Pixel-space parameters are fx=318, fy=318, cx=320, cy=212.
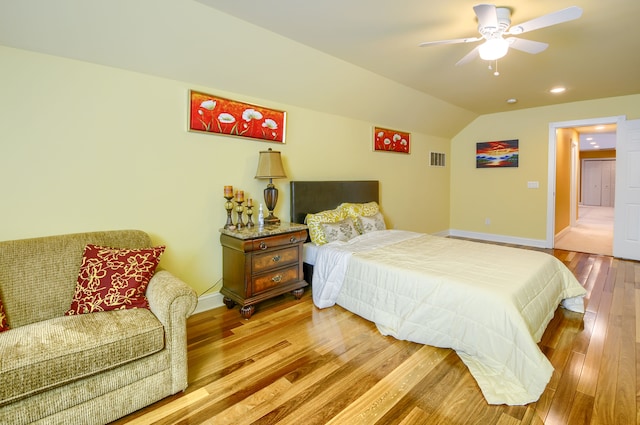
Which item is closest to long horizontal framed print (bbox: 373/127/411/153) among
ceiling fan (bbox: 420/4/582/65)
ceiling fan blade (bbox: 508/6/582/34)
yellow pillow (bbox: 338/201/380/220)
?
yellow pillow (bbox: 338/201/380/220)

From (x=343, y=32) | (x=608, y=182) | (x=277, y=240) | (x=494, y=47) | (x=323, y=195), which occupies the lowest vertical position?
(x=277, y=240)

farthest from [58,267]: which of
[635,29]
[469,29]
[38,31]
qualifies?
[635,29]

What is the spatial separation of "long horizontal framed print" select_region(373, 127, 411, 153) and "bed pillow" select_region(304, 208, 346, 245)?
5.16ft

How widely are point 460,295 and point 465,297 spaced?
35 mm

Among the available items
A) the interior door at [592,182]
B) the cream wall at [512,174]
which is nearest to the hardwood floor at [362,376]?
the cream wall at [512,174]

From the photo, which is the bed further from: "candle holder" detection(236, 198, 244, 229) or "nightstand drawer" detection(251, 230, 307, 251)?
"candle holder" detection(236, 198, 244, 229)

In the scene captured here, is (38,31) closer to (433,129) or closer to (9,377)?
(9,377)

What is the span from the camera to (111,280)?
76.7 inches

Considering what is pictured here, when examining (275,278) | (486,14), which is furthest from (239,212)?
(486,14)

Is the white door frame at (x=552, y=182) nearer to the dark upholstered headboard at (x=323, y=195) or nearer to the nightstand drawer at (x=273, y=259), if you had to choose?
the dark upholstered headboard at (x=323, y=195)

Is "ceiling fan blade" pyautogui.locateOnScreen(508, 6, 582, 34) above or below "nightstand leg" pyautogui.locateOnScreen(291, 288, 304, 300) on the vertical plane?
above

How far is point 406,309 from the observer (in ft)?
8.05

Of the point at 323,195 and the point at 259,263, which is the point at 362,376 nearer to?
the point at 259,263

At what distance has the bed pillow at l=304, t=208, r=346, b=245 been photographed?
334 cm
